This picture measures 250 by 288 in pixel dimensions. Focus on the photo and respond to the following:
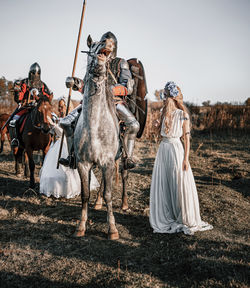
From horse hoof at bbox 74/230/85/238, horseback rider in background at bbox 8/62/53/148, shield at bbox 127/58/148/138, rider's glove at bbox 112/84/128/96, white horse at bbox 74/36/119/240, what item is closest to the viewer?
white horse at bbox 74/36/119/240

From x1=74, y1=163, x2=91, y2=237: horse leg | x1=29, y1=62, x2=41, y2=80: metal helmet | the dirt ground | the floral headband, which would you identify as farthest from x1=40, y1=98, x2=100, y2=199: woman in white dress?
x1=29, y1=62, x2=41, y2=80: metal helmet

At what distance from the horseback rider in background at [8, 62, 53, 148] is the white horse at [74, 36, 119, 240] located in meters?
3.70

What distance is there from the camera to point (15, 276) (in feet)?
9.23

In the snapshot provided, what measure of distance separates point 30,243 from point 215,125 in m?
15.9

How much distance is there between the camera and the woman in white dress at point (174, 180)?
12.9ft

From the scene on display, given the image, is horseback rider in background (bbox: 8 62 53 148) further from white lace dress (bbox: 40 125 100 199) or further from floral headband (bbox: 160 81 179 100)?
floral headband (bbox: 160 81 179 100)

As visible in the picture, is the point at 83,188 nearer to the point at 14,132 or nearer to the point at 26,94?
the point at 14,132

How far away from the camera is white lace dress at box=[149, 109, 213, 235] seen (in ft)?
12.9

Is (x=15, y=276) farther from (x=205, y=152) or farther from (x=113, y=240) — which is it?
(x=205, y=152)

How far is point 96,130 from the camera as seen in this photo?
11.5 ft

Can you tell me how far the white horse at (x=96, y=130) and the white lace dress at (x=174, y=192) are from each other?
0.88 m

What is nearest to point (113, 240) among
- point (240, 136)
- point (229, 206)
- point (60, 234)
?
point (60, 234)

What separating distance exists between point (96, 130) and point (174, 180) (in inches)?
62.5

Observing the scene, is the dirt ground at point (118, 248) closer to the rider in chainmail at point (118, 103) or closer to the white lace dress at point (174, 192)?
the white lace dress at point (174, 192)
